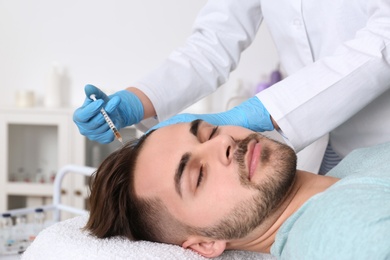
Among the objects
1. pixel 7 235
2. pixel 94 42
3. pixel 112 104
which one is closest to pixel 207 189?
pixel 112 104

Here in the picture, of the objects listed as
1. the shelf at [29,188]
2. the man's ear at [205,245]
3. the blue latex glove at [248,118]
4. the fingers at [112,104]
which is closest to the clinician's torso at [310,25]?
the blue latex glove at [248,118]

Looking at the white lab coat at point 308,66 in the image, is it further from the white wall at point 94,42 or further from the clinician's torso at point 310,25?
the white wall at point 94,42

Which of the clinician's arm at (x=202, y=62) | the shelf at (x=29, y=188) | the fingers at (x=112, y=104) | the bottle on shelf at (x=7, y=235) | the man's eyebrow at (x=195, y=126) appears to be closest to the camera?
the man's eyebrow at (x=195, y=126)

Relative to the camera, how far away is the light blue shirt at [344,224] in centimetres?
102

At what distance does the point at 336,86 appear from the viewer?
1564 mm

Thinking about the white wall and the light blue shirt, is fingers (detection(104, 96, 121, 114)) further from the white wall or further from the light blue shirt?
the white wall

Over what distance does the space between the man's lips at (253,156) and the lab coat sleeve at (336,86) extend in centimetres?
18

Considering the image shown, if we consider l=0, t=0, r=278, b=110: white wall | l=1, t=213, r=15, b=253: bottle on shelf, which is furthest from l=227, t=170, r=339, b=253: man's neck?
l=0, t=0, r=278, b=110: white wall

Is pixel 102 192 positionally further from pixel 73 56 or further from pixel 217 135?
pixel 73 56

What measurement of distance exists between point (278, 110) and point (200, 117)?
0.23 m

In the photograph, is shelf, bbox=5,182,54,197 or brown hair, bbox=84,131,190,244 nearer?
brown hair, bbox=84,131,190,244

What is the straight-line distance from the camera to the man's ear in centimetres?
137

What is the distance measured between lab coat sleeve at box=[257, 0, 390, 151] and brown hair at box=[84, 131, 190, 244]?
0.40 m

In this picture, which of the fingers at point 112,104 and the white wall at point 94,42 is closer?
the fingers at point 112,104
